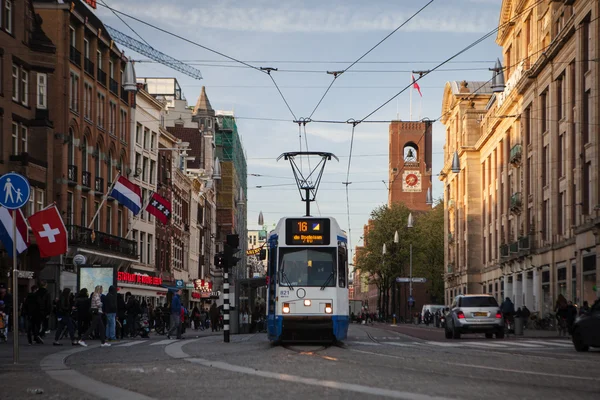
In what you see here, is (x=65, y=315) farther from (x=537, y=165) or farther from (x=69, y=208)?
(x=537, y=165)

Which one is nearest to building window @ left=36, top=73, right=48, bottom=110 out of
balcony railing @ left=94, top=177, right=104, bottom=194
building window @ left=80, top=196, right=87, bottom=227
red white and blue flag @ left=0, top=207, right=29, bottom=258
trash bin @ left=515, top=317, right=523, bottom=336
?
building window @ left=80, top=196, right=87, bottom=227

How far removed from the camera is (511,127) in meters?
74.5

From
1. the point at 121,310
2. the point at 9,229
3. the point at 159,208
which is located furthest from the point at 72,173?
the point at 9,229

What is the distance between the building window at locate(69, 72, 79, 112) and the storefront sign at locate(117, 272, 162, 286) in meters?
11.6

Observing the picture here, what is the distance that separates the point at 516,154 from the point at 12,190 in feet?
179

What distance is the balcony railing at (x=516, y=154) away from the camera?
68694 mm

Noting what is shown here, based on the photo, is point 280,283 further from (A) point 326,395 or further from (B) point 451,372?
(A) point 326,395

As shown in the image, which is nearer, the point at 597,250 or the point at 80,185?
the point at 597,250

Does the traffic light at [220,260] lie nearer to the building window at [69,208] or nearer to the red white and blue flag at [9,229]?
the red white and blue flag at [9,229]

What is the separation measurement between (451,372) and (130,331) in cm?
2594

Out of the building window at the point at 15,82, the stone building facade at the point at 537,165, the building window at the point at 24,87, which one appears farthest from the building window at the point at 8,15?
the stone building facade at the point at 537,165

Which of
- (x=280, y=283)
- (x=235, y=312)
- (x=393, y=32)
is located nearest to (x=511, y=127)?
(x=235, y=312)

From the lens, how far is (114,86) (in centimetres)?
6456

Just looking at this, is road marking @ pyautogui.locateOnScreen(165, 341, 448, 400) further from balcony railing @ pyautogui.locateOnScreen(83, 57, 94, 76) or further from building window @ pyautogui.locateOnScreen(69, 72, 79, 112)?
balcony railing @ pyautogui.locateOnScreen(83, 57, 94, 76)
